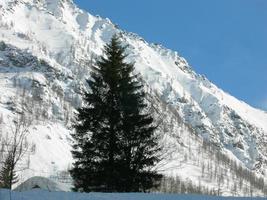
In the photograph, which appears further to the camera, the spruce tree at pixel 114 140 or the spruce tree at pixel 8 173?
the spruce tree at pixel 114 140

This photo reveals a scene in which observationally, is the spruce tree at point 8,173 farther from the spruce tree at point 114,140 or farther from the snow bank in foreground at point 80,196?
the snow bank in foreground at point 80,196

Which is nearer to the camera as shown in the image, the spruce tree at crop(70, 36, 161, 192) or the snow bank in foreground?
the snow bank in foreground

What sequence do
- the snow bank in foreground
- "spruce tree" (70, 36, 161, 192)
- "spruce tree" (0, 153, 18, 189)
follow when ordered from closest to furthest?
the snow bank in foreground, "spruce tree" (0, 153, 18, 189), "spruce tree" (70, 36, 161, 192)

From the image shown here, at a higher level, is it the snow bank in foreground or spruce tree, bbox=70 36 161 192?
spruce tree, bbox=70 36 161 192

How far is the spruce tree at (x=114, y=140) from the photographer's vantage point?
2695 centimetres

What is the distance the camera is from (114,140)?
27.6 m

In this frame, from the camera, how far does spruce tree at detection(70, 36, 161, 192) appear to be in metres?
27.0

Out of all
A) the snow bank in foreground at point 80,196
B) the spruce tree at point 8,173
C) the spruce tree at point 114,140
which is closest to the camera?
the snow bank in foreground at point 80,196

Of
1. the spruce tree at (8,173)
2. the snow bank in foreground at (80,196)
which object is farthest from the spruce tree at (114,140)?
the snow bank in foreground at (80,196)

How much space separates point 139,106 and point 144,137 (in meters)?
1.80

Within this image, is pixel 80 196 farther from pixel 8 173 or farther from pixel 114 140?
pixel 8 173

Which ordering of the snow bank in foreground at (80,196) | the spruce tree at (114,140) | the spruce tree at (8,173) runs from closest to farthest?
the snow bank in foreground at (80,196) → the spruce tree at (8,173) → the spruce tree at (114,140)

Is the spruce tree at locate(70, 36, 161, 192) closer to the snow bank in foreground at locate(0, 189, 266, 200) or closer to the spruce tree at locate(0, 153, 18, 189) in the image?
the spruce tree at locate(0, 153, 18, 189)

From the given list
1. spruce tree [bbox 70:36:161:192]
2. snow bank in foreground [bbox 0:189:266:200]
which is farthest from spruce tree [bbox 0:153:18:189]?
snow bank in foreground [bbox 0:189:266:200]
